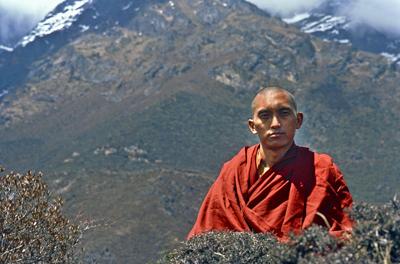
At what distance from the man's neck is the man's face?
0.07m

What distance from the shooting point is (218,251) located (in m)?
7.21

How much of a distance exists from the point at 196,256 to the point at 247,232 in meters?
0.49

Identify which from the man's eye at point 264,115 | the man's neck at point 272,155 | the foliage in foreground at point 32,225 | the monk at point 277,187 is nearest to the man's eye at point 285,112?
the monk at point 277,187

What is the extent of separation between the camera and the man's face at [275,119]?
771cm

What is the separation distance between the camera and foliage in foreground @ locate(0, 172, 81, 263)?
10.8 m

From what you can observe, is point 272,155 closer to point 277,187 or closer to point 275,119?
point 277,187

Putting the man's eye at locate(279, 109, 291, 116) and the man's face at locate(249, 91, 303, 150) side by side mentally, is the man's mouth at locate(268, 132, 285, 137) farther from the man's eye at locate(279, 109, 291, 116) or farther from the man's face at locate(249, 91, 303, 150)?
the man's eye at locate(279, 109, 291, 116)

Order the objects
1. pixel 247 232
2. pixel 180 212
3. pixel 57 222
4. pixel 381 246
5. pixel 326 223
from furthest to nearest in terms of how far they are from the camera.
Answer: pixel 180 212, pixel 57 222, pixel 247 232, pixel 326 223, pixel 381 246

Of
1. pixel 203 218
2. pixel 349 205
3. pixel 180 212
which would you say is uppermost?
pixel 349 205

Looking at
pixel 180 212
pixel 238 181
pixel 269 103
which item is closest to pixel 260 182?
pixel 238 181

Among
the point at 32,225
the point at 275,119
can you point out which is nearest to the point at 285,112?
the point at 275,119

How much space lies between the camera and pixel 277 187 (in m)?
7.88

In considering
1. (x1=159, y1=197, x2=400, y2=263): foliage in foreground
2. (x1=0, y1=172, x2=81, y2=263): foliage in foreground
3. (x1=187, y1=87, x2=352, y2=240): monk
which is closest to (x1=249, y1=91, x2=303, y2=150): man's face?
(x1=187, y1=87, x2=352, y2=240): monk

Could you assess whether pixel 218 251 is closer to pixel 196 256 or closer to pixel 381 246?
pixel 196 256
